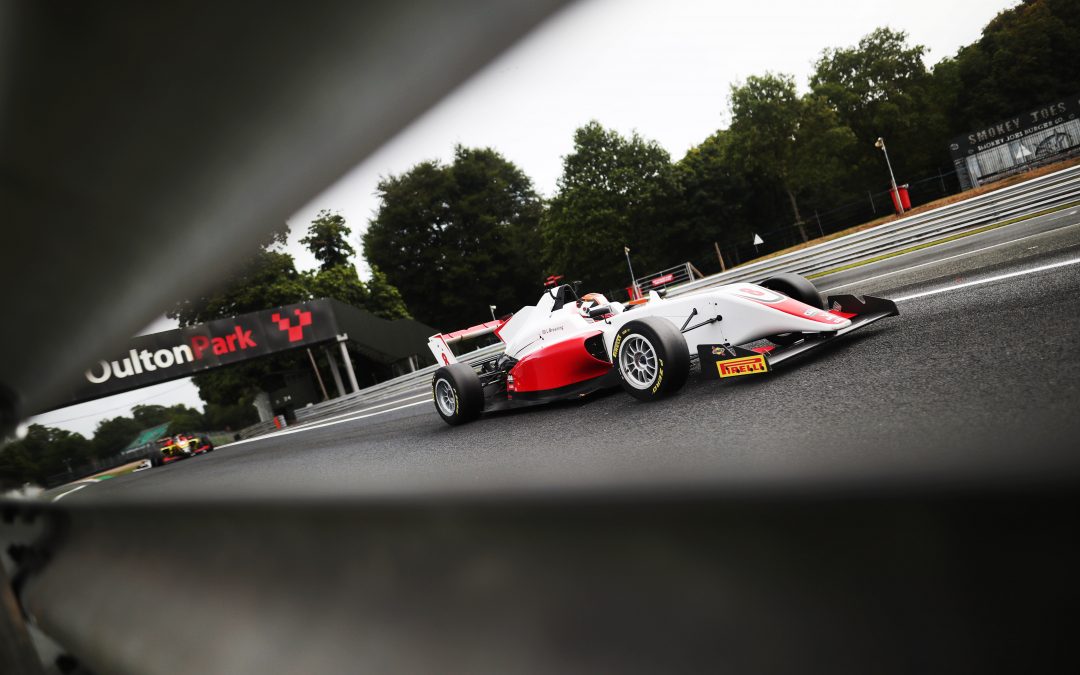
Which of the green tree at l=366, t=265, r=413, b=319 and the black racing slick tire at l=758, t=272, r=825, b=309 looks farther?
the black racing slick tire at l=758, t=272, r=825, b=309

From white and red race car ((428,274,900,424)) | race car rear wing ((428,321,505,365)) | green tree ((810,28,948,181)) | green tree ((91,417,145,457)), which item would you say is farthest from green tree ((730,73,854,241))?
green tree ((91,417,145,457))

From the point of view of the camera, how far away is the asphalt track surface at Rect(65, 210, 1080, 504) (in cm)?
65

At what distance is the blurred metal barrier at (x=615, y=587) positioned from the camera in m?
0.58

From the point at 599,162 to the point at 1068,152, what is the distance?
109 cm

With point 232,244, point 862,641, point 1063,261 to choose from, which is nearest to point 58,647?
point 232,244

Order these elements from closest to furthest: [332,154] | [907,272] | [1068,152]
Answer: [332,154], [1068,152], [907,272]

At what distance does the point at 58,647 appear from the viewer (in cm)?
196

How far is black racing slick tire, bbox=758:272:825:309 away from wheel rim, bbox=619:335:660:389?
2.77 ft

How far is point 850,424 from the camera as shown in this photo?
1.53 m

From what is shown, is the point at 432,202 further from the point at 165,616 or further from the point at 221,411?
the point at 165,616

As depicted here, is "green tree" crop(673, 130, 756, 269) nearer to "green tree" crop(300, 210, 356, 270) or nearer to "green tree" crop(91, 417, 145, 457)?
"green tree" crop(300, 210, 356, 270)

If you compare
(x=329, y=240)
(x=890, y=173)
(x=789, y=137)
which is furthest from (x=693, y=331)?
(x=329, y=240)

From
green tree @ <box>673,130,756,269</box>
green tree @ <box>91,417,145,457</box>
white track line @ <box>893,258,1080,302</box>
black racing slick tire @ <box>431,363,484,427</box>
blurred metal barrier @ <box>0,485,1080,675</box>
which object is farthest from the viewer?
Result: black racing slick tire @ <box>431,363,484,427</box>

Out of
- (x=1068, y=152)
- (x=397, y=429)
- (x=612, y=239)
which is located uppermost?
(x=612, y=239)
